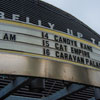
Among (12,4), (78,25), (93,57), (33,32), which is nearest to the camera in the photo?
(33,32)

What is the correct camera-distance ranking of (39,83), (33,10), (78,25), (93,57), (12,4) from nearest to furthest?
(39,83) → (93,57) → (12,4) → (33,10) → (78,25)

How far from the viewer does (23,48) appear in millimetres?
9492

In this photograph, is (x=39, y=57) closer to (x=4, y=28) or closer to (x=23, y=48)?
(x=23, y=48)

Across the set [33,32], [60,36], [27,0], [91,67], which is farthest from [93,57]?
[27,0]

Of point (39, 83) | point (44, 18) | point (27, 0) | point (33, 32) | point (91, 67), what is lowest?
point (39, 83)

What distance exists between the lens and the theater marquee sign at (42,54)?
8953 millimetres

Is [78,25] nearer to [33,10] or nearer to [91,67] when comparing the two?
[33,10]

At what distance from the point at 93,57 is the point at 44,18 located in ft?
18.3

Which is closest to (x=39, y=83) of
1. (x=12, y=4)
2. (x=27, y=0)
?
(x=12, y=4)

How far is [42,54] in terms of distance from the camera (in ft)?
32.5

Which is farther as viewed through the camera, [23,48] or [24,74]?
[23,48]

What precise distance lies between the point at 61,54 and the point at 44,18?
645cm

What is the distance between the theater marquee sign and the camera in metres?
8.95

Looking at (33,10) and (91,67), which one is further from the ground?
(33,10)
